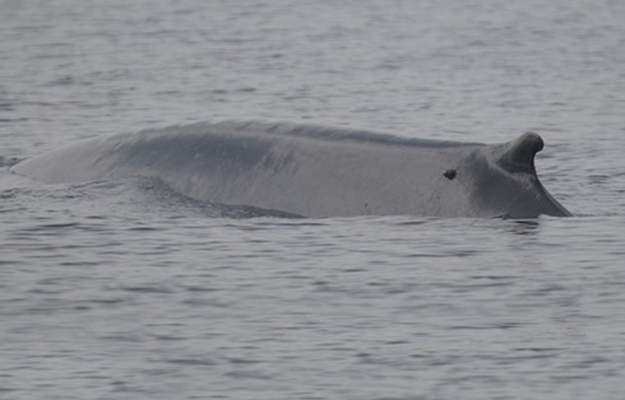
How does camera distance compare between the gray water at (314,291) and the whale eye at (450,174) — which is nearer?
the gray water at (314,291)

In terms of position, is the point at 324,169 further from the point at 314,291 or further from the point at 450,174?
the point at 314,291

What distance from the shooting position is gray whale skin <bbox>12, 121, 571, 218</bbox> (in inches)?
564

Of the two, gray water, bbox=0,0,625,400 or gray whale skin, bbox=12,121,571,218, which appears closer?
gray water, bbox=0,0,625,400

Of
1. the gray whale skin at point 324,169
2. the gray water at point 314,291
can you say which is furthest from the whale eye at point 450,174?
the gray water at point 314,291

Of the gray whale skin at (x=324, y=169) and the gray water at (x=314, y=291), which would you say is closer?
the gray water at (x=314, y=291)

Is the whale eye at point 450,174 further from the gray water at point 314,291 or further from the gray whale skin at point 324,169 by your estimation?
the gray water at point 314,291

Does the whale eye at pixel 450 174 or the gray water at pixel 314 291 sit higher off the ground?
the whale eye at pixel 450 174

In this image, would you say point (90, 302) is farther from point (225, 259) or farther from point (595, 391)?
point (595, 391)

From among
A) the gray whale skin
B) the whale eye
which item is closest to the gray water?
the gray whale skin

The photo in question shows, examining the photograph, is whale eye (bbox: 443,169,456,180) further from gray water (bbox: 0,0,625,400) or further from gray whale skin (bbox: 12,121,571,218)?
gray water (bbox: 0,0,625,400)

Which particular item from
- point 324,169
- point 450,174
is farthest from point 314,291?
point 324,169

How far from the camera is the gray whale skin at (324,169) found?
14328 millimetres

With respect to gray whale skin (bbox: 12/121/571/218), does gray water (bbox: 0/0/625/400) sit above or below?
below

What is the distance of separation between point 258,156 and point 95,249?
1568mm
